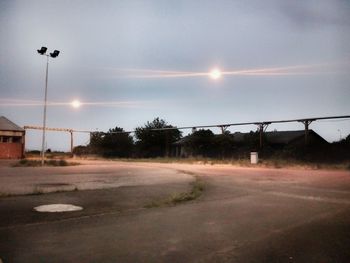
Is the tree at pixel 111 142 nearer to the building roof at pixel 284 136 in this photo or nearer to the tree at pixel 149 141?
the tree at pixel 149 141

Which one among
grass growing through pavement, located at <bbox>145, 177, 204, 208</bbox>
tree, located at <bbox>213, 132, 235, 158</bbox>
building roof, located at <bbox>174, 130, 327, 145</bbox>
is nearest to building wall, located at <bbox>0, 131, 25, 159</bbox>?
tree, located at <bbox>213, 132, 235, 158</bbox>

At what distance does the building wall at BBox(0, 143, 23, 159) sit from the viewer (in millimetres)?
42031

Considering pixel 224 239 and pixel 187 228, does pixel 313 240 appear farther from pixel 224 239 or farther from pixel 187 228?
pixel 187 228

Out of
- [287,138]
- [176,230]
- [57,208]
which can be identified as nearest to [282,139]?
[287,138]

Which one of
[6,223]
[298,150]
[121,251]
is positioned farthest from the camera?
[298,150]

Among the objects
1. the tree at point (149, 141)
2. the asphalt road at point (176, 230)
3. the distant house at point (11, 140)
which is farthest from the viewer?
the tree at point (149, 141)

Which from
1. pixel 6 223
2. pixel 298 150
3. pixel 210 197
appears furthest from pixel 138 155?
pixel 6 223

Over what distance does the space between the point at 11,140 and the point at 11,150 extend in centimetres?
161

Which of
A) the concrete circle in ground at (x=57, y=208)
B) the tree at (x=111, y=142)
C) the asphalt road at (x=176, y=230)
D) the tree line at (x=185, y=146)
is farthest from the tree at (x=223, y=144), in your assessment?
the concrete circle in ground at (x=57, y=208)

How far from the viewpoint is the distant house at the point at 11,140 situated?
42.2m

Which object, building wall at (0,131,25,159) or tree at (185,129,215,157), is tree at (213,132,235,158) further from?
building wall at (0,131,25,159)

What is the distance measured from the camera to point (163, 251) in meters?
5.31

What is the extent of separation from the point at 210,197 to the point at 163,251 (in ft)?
21.1

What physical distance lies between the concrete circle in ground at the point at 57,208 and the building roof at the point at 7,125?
125 ft
